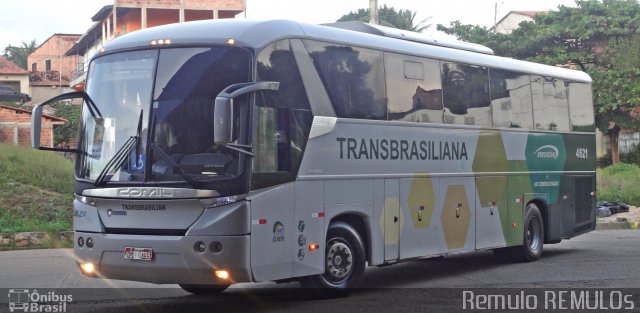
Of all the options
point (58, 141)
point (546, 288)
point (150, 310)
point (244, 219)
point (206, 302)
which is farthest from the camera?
point (58, 141)

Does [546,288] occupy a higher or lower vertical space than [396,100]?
lower

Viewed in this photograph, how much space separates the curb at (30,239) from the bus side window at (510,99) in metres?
8.61

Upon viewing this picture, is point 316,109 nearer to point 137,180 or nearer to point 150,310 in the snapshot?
point 137,180

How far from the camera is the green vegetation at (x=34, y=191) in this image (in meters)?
17.9

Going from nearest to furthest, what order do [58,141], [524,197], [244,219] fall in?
1. [244,219]
2. [524,197]
3. [58,141]

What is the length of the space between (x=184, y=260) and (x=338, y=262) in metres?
2.42

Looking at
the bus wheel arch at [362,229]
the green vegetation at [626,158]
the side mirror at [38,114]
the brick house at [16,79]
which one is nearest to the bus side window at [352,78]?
the bus wheel arch at [362,229]

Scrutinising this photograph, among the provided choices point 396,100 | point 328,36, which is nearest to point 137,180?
point 328,36

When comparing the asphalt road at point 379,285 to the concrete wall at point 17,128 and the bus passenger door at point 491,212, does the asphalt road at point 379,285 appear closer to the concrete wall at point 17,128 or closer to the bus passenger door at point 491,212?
the bus passenger door at point 491,212

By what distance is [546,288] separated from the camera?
12023 millimetres

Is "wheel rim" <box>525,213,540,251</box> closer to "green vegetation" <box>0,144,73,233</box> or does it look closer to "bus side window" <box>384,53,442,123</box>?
"bus side window" <box>384,53,442,123</box>

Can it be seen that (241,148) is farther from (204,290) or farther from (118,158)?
(204,290)

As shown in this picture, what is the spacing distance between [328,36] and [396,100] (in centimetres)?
157

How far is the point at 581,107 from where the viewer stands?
17.4 m
